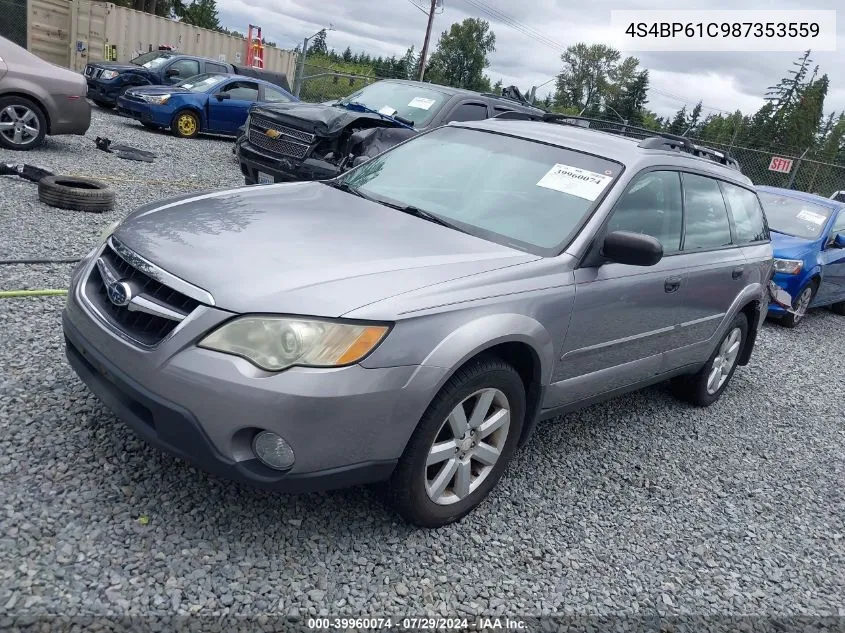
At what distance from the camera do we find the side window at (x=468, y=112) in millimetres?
9203

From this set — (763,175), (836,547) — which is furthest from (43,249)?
(763,175)

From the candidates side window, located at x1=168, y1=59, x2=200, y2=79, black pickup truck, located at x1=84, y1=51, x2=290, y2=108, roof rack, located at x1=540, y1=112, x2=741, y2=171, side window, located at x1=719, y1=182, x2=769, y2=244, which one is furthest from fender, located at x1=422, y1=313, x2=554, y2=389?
side window, located at x1=168, y1=59, x2=200, y2=79

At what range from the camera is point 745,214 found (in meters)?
5.17

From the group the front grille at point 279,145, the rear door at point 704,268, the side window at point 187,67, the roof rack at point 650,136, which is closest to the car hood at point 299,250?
the rear door at point 704,268

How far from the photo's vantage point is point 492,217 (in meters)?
3.57

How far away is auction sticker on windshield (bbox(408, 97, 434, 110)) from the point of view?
30.5 feet

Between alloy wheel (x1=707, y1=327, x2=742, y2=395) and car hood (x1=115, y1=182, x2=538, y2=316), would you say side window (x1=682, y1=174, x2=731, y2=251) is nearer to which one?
alloy wheel (x1=707, y1=327, x2=742, y2=395)

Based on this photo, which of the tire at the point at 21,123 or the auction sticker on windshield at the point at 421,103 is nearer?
the tire at the point at 21,123

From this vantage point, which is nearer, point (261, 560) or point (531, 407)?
point (261, 560)

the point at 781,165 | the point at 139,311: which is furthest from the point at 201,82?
the point at 781,165

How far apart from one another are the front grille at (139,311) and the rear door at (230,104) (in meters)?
12.3

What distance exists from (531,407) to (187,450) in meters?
1.58

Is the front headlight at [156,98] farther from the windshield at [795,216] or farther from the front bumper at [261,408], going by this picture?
the front bumper at [261,408]

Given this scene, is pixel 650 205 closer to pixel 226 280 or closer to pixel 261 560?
pixel 226 280
